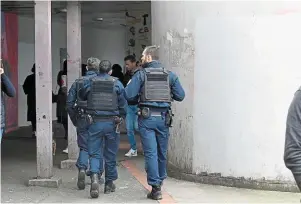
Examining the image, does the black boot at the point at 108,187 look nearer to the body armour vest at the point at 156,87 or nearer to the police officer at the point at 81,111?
the police officer at the point at 81,111

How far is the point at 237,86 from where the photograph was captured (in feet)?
22.1

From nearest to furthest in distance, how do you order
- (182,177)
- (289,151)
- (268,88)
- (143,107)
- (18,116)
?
(289,151) → (143,107) → (268,88) → (182,177) → (18,116)

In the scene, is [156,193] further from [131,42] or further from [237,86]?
[131,42]

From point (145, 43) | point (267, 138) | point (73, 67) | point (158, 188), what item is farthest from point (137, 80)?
point (145, 43)

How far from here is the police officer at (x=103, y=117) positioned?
635cm

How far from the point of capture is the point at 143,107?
243 inches

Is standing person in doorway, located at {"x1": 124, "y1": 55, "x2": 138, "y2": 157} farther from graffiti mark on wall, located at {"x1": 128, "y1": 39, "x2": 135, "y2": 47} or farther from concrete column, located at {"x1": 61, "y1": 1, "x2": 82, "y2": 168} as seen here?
graffiti mark on wall, located at {"x1": 128, "y1": 39, "x2": 135, "y2": 47}

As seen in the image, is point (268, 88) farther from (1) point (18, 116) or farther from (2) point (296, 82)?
(1) point (18, 116)

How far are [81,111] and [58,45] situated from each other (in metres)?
10.8

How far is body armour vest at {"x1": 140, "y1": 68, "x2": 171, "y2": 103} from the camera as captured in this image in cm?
612

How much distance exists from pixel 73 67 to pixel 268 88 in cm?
336

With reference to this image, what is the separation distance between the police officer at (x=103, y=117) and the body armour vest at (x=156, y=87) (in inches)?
16.0

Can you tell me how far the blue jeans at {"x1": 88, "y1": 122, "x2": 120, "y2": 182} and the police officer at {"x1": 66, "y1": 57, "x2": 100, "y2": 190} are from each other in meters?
0.33

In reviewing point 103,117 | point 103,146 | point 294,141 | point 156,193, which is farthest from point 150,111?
point 294,141
